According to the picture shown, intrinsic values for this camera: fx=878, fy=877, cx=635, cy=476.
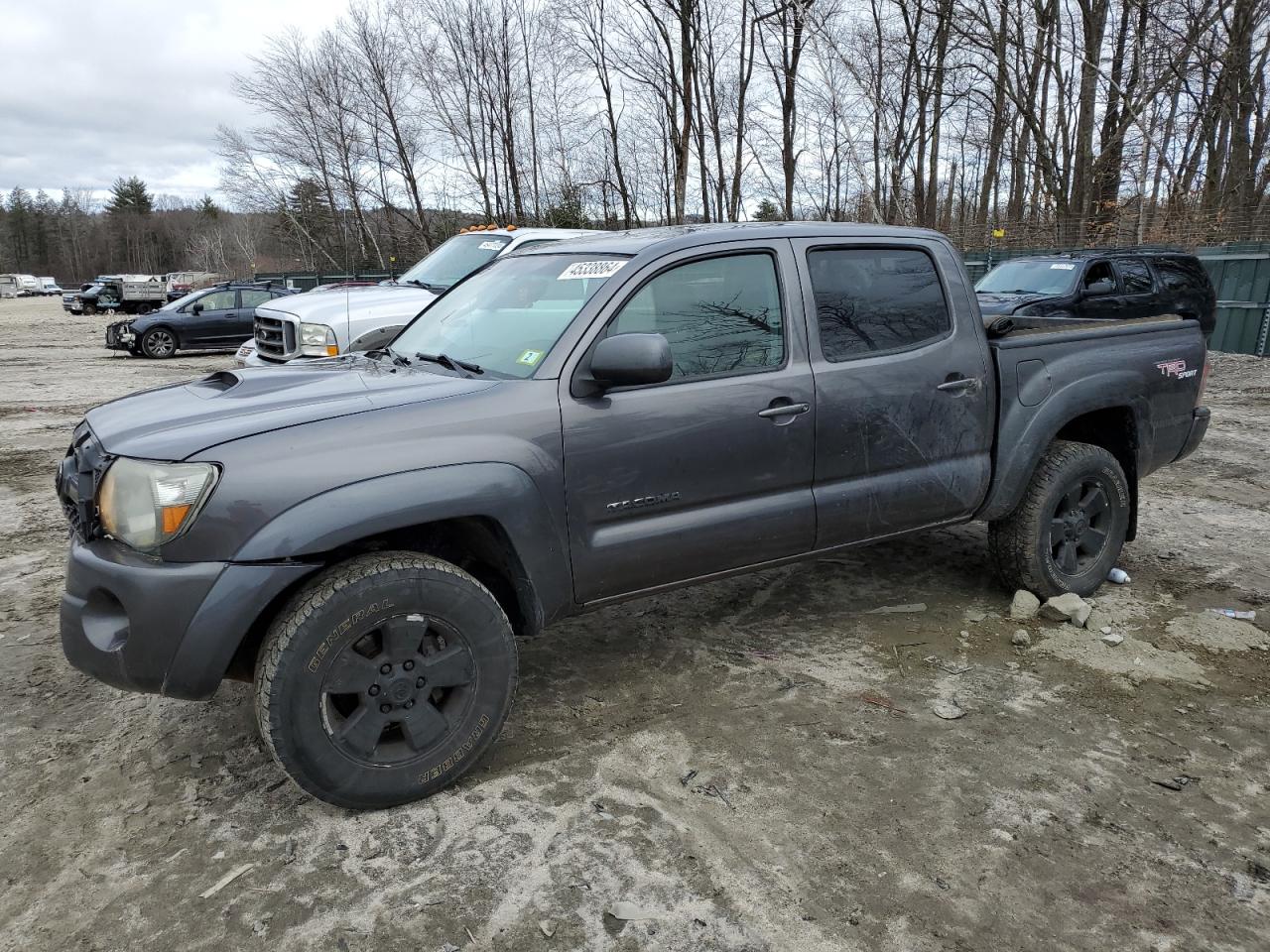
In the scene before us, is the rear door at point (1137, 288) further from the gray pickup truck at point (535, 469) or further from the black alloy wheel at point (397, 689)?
the black alloy wheel at point (397, 689)

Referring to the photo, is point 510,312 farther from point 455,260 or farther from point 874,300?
point 455,260

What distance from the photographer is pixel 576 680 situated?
146 inches

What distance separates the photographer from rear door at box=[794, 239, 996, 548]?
3568 mm

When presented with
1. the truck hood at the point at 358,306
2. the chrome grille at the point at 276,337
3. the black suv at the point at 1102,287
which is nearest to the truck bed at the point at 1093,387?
the truck hood at the point at 358,306

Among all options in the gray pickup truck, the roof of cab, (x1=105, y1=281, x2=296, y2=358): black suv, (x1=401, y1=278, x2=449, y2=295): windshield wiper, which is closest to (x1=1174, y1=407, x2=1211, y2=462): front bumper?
the gray pickup truck

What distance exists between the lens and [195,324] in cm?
1888

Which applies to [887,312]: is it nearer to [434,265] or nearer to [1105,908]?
[1105,908]

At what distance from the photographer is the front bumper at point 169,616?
8.09 ft

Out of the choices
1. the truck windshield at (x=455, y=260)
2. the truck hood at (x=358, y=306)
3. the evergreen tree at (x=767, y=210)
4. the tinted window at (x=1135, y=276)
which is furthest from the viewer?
the evergreen tree at (x=767, y=210)

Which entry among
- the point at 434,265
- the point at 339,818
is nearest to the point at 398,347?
the point at 339,818

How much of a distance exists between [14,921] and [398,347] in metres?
2.37

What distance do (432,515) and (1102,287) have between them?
11042 millimetres

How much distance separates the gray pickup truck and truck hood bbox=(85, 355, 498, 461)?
17 mm

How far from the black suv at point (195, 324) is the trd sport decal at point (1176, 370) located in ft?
55.6
